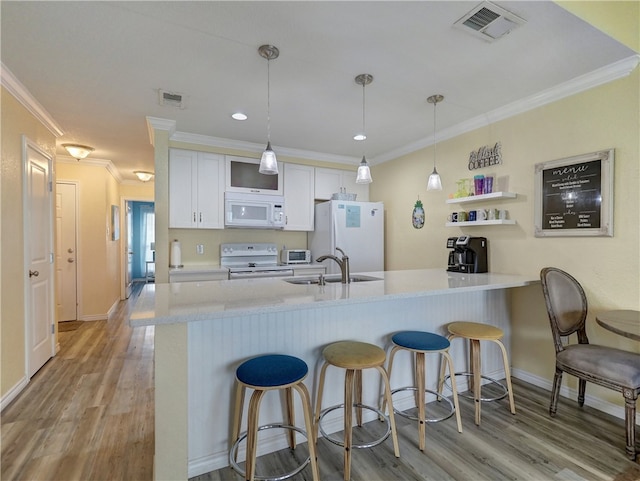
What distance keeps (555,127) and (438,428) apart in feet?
8.01

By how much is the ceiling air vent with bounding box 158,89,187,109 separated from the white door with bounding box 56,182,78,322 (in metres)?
3.04

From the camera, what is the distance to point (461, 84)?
7.93 feet

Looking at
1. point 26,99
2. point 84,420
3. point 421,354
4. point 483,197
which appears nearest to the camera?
point 421,354

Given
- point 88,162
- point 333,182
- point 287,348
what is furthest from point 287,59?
point 88,162

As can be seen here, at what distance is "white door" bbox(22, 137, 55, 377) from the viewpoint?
2732 millimetres

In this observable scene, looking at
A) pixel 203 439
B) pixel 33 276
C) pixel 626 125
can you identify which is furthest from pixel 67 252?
pixel 626 125

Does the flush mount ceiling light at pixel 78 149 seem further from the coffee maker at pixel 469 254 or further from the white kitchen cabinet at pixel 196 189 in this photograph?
the coffee maker at pixel 469 254

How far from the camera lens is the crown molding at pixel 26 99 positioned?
2.24 meters

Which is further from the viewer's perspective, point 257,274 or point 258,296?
point 257,274

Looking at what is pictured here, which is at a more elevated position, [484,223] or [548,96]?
[548,96]

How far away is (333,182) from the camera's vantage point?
4.47 metres

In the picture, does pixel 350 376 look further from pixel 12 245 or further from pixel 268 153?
pixel 12 245

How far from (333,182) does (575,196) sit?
2760 millimetres

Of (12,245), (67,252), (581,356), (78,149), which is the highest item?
(78,149)
